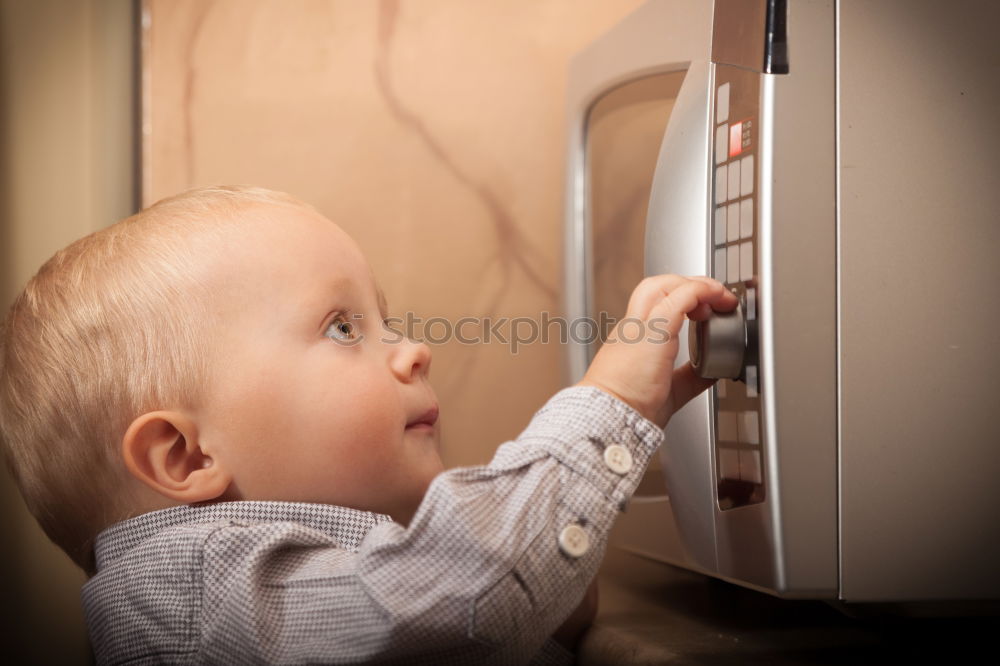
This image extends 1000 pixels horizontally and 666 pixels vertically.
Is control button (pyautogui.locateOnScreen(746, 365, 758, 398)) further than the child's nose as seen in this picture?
No

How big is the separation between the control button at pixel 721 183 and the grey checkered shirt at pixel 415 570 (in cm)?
15

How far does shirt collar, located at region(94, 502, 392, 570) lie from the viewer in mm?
582

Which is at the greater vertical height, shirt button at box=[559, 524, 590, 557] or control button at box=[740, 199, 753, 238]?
→ control button at box=[740, 199, 753, 238]

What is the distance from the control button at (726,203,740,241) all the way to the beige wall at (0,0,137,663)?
2.21 feet

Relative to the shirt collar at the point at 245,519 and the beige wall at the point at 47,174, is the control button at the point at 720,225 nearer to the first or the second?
the shirt collar at the point at 245,519

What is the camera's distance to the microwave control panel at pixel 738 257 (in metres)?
0.52

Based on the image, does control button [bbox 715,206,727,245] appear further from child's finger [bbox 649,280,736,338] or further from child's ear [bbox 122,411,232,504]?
child's ear [bbox 122,411,232,504]

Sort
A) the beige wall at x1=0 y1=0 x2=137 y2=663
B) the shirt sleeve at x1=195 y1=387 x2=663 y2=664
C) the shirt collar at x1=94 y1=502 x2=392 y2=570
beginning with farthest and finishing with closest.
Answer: the beige wall at x1=0 y1=0 x2=137 y2=663 → the shirt collar at x1=94 y1=502 x2=392 y2=570 → the shirt sleeve at x1=195 y1=387 x2=663 y2=664

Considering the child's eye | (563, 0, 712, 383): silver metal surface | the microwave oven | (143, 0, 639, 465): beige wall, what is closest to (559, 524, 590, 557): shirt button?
the microwave oven

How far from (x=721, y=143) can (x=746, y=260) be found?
0.27 feet

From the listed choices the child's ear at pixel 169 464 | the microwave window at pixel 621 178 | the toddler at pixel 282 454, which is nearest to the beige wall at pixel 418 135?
the microwave window at pixel 621 178

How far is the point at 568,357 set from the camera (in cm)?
88

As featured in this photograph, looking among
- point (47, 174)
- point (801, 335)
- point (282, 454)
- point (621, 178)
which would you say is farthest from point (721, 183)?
point (47, 174)

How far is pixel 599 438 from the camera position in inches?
20.9
